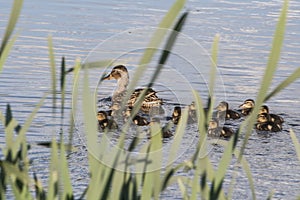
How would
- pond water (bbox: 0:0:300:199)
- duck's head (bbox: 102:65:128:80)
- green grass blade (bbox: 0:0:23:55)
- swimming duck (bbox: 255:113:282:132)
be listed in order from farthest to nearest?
swimming duck (bbox: 255:113:282:132) → duck's head (bbox: 102:65:128:80) → pond water (bbox: 0:0:300:199) → green grass blade (bbox: 0:0:23:55)

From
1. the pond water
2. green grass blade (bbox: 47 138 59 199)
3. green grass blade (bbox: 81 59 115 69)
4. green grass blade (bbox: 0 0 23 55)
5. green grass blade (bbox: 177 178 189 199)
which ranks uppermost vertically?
green grass blade (bbox: 0 0 23 55)

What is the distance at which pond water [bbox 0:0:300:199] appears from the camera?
5426 mm

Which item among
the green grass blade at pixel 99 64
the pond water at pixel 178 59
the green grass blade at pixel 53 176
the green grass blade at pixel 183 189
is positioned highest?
the green grass blade at pixel 99 64

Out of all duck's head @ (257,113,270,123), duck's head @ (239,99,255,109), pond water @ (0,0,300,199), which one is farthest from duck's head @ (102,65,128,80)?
duck's head @ (257,113,270,123)

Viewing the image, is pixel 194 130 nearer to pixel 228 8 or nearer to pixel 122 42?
pixel 122 42

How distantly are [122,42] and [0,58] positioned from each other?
0.28 meters

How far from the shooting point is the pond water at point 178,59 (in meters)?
5.43

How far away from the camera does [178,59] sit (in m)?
1.95

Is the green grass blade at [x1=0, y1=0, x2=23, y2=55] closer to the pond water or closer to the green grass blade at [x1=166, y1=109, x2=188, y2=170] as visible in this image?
the pond water

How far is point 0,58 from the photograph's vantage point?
1.87 metres

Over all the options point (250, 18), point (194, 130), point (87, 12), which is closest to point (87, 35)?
point (87, 12)

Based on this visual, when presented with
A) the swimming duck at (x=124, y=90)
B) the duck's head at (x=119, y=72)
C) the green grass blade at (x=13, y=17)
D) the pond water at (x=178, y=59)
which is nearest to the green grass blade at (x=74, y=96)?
the pond water at (x=178, y=59)

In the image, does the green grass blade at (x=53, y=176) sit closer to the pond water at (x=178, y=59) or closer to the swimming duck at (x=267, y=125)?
the pond water at (x=178, y=59)

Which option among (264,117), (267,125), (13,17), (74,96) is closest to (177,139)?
(74,96)
